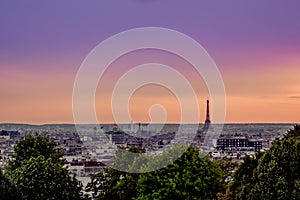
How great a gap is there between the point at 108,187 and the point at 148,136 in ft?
57.0

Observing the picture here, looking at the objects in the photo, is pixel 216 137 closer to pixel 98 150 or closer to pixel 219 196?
pixel 98 150

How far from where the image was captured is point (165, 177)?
71.9 ft

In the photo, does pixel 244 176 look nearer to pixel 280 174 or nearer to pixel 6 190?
pixel 280 174

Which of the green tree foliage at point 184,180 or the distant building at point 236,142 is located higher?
the distant building at point 236,142

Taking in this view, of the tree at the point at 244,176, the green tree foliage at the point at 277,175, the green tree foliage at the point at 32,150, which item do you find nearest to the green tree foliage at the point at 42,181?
the green tree foliage at the point at 32,150

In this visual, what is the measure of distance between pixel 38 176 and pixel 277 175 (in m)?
9.85

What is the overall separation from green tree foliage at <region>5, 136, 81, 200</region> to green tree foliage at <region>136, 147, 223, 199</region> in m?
3.32

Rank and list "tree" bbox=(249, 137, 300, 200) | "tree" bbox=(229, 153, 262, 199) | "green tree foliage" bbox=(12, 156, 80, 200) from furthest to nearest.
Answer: "green tree foliage" bbox=(12, 156, 80, 200) < "tree" bbox=(229, 153, 262, 199) < "tree" bbox=(249, 137, 300, 200)

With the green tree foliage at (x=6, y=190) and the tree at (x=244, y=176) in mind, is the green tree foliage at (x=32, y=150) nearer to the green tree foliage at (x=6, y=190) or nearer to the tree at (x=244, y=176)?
the green tree foliage at (x=6, y=190)

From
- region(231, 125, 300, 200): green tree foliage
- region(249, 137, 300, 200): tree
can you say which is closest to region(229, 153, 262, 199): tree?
region(231, 125, 300, 200): green tree foliage

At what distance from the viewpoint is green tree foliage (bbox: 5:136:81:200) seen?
22.5 m

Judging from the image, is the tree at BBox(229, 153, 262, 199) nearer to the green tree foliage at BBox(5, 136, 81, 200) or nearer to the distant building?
the green tree foliage at BBox(5, 136, 81, 200)

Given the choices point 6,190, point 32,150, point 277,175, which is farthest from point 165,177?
point 32,150

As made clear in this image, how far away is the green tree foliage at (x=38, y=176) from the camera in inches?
885
